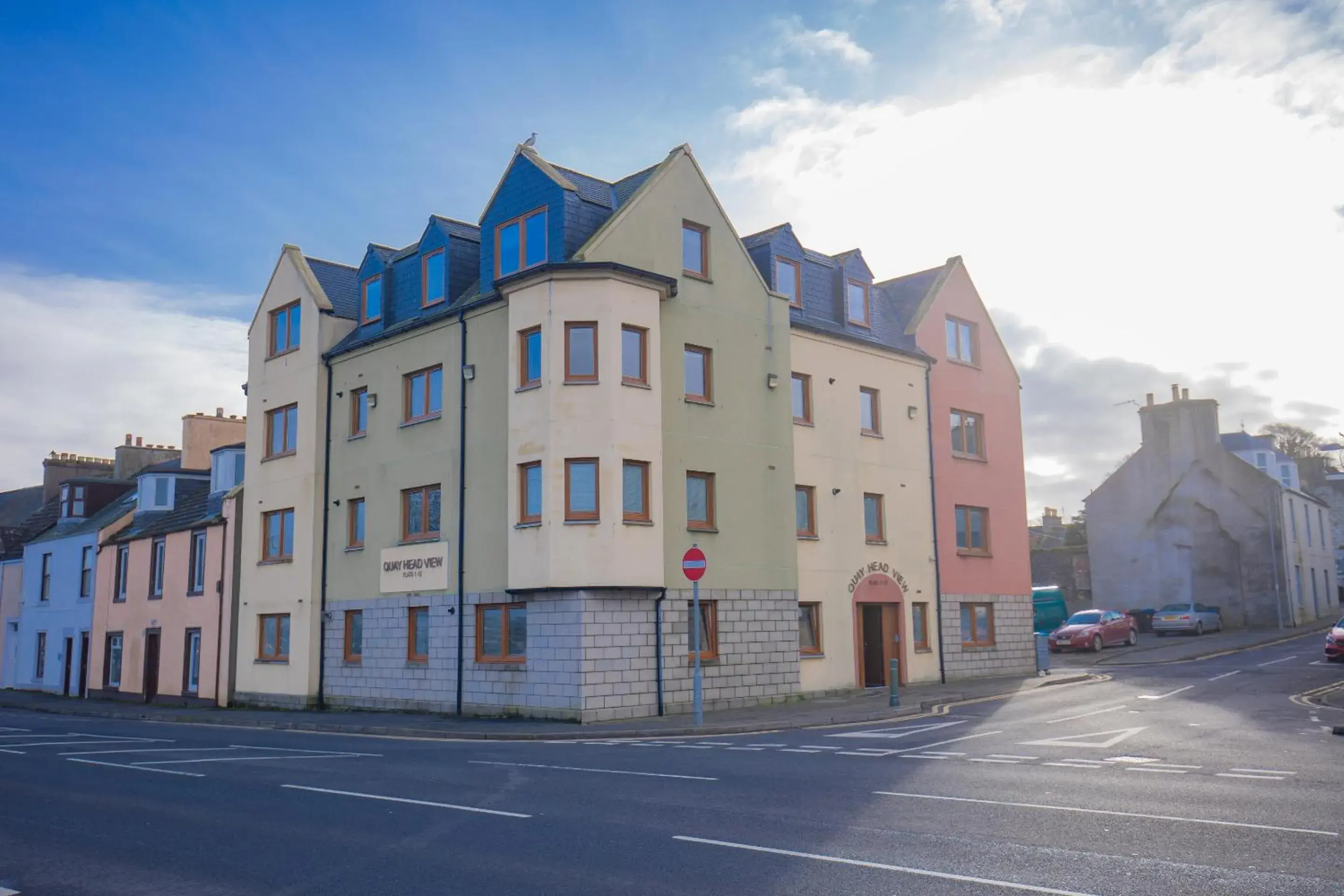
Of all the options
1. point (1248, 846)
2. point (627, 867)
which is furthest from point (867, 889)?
point (1248, 846)

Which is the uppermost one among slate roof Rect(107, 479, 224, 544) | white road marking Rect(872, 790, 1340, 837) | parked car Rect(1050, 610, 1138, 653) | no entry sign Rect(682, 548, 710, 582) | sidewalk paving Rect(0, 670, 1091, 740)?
slate roof Rect(107, 479, 224, 544)

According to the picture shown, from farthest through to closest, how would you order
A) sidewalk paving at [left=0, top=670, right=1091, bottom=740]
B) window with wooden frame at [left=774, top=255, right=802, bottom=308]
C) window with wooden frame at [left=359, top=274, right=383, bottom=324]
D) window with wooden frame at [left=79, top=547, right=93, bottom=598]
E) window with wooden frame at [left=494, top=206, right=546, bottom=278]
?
window with wooden frame at [left=79, top=547, right=93, bottom=598]
window with wooden frame at [left=359, top=274, right=383, bottom=324]
window with wooden frame at [left=774, top=255, right=802, bottom=308]
window with wooden frame at [left=494, top=206, right=546, bottom=278]
sidewalk paving at [left=0, top=670, right=1091, bottom=740]

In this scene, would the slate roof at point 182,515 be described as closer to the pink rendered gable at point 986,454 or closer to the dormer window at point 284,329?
the dormer window at point 284,329

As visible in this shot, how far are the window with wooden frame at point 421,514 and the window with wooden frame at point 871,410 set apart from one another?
1174cm

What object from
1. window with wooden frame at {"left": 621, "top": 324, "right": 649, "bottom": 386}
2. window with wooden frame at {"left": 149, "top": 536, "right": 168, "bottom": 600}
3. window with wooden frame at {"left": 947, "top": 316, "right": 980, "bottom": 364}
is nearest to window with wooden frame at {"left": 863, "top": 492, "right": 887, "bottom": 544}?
window with wooden frame at {"left": 947, "top": 316, "right": 980, "bottom": 364}

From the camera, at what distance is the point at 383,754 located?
1686 cm

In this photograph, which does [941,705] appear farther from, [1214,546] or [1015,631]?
[1214,546]

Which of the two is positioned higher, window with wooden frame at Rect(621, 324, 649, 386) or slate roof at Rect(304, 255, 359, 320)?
slate roof at Rect(304, 255, 359, 320)

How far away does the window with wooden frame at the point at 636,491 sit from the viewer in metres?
23.2

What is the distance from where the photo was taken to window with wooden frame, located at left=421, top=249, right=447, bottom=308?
2783 cm

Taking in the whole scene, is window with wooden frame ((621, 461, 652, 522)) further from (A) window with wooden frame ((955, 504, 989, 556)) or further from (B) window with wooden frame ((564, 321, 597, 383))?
(A) window with wooden frame ((955, 504, 989, 556))

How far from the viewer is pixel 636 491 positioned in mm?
23453

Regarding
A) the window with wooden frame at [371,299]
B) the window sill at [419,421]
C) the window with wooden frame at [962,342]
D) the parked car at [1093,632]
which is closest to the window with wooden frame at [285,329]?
the window with wooden frame at [371,299]

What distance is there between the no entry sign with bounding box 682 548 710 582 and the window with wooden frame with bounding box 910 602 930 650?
1119 cm
